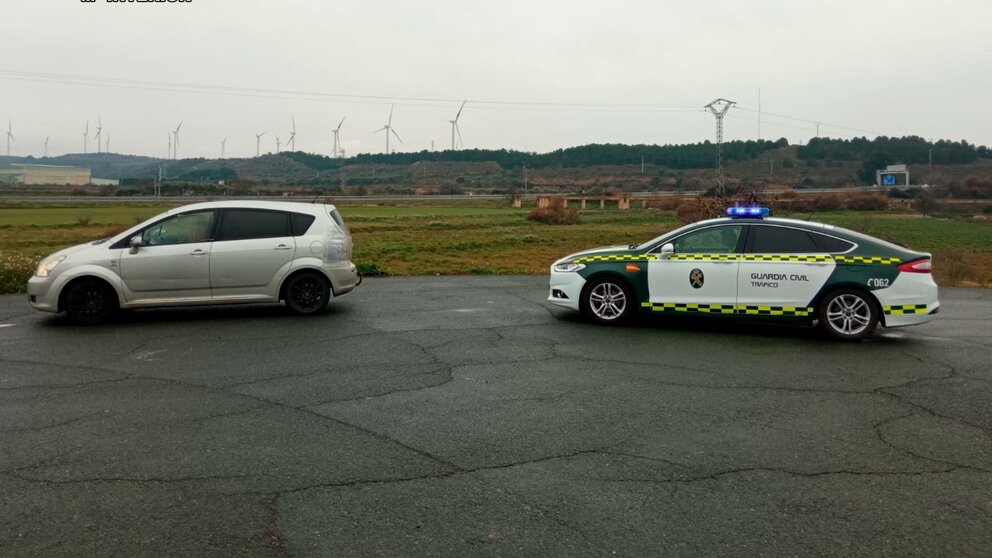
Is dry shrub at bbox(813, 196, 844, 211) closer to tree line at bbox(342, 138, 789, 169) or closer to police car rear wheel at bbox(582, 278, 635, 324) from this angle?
police car rear wheel at bbox(582, 278, 635, 324)

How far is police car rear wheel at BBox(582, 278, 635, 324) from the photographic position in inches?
420

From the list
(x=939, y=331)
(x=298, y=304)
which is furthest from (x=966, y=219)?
(x=298, y=304)

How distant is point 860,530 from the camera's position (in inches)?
167

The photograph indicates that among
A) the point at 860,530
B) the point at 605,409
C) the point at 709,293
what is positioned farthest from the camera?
the point at 709,293

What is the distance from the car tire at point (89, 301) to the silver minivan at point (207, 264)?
0.01 m

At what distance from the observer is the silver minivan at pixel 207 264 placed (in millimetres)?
10734

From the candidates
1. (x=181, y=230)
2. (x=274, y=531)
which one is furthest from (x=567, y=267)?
(x=274, y=531)

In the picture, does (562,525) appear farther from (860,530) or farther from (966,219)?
(966,219)

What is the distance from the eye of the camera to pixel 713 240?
10.4 metres

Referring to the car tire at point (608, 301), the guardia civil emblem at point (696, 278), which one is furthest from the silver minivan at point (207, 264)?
the guardia civil emblem at point (696, 278)

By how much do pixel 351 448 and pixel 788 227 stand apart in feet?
23.0

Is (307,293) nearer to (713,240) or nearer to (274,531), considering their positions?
(713,240)

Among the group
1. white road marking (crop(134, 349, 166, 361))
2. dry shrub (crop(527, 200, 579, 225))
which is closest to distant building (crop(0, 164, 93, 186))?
dry shrub (crop(527, 200, 579, 225))

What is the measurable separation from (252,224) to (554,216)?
4167 cm
